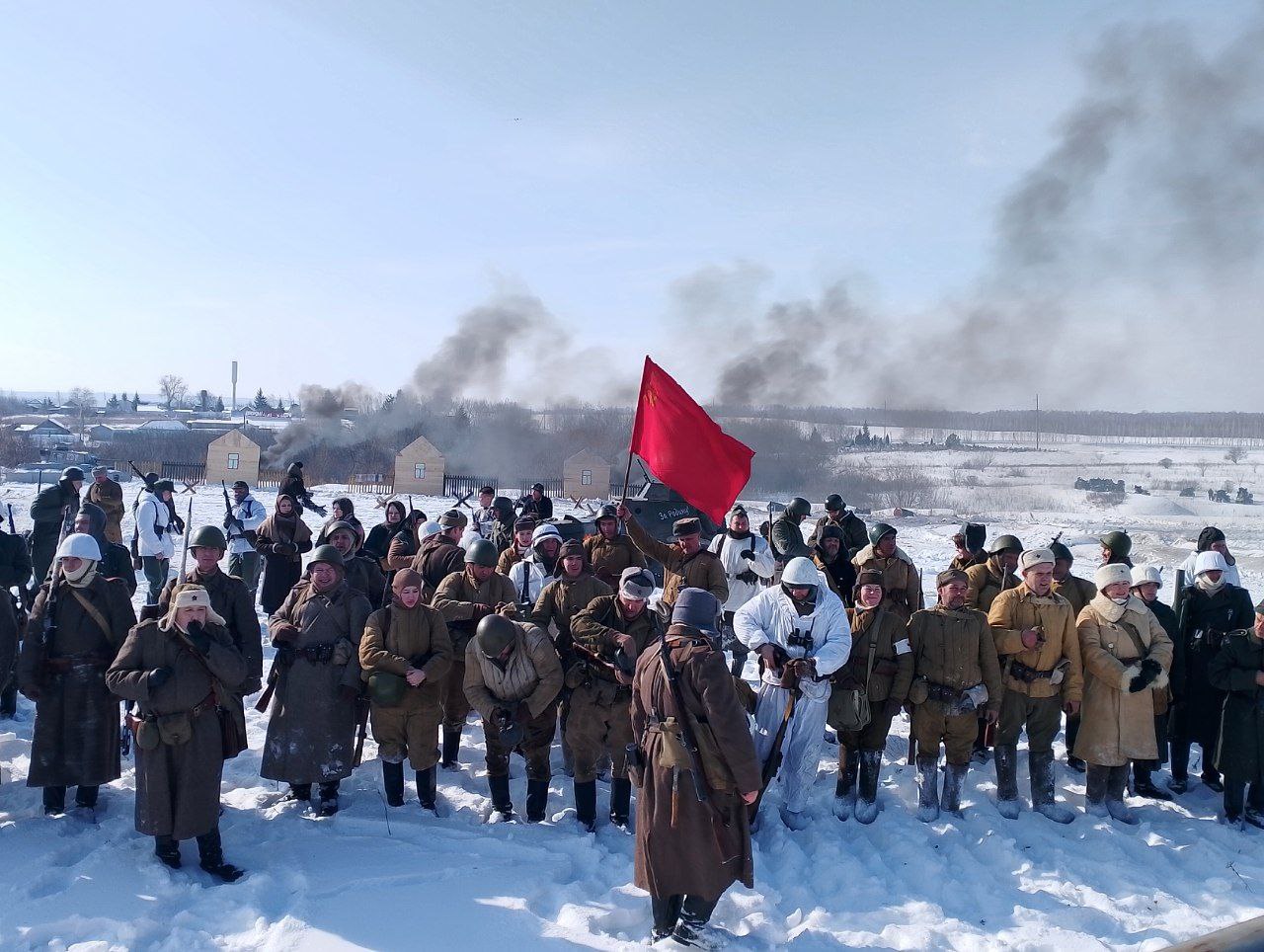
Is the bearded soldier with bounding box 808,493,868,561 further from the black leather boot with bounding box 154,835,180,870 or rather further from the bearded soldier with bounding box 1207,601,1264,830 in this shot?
the black leather boot with bounding box 154,835,180,870

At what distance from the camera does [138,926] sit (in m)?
3.90

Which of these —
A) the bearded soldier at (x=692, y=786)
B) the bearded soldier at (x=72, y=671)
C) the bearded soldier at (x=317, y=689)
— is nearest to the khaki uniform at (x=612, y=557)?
the bearded soldier at (x=317, y=689)

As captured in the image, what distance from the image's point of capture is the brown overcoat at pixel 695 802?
12.6ft

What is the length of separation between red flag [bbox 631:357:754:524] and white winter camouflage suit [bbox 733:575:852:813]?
1.94m

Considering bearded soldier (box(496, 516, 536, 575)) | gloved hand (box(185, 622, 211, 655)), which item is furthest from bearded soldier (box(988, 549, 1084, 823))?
gloved hand (box(185, 622, 211, 655))

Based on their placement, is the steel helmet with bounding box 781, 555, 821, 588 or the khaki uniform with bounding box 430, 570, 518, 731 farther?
the khaki uniform with bounding box 430, 570, 518, 731

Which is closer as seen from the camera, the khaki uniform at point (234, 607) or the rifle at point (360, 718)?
the khaki uniform at point (234, 607)

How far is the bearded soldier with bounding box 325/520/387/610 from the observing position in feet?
22.6

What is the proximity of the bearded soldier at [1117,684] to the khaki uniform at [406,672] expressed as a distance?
168 inches

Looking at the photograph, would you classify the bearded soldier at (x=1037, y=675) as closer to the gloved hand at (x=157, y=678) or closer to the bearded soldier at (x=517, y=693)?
the bearded soldier at (x=517, y=693)

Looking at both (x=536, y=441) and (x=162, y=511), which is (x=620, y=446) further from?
(x=162, y=511)

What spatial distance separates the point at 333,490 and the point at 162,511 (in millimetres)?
24022

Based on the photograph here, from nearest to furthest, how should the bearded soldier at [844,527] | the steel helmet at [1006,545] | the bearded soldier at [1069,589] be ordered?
the bearded soldier at [1069,589], the steel helmet at [1006,545], the bearded soldier at [844,527]

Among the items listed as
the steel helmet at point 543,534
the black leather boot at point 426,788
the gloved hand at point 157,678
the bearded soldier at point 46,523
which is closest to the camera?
the gloved hand at point 157,678
